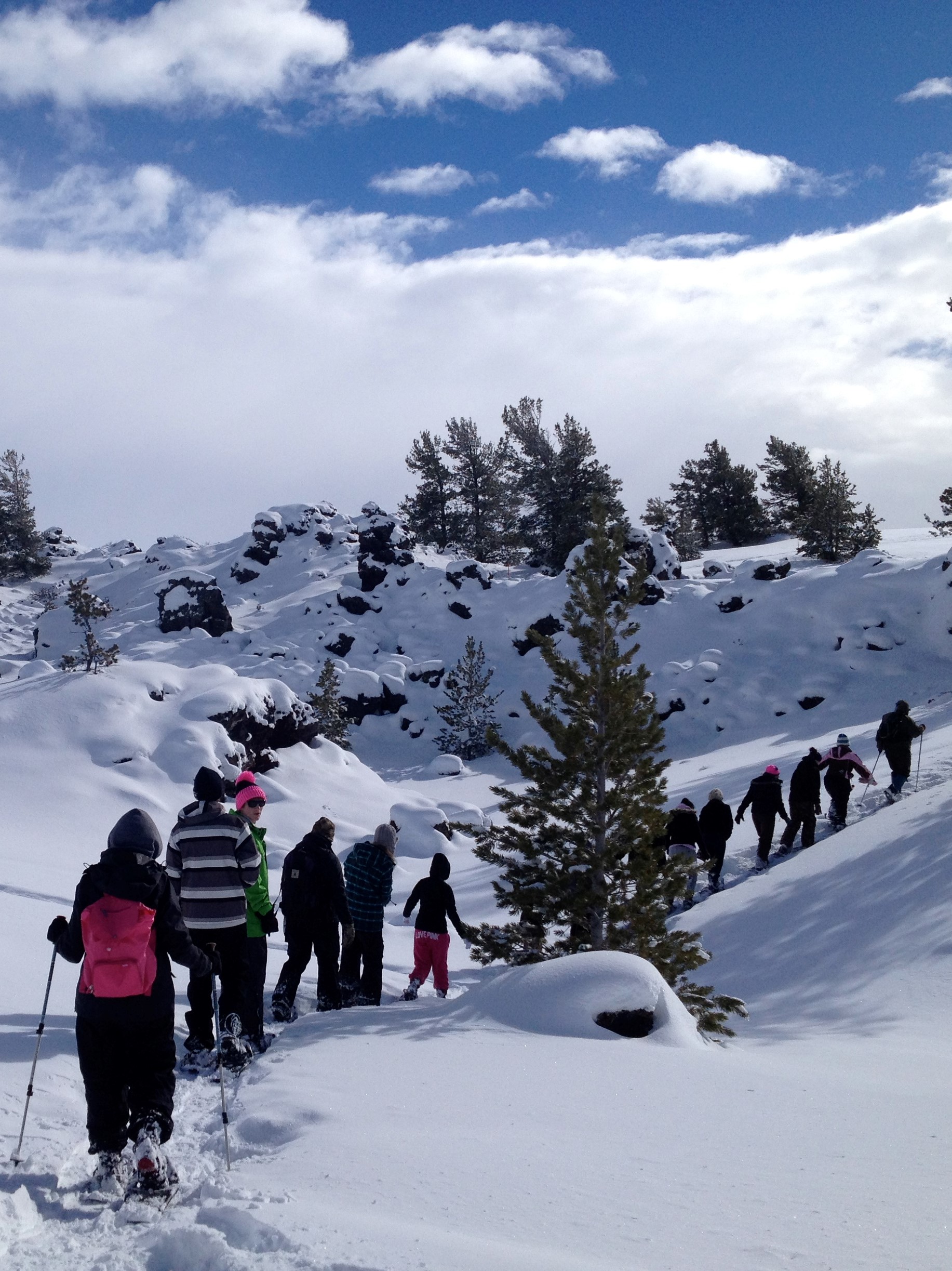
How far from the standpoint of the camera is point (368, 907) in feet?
25.7

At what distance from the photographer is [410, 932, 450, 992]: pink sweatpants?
8398mm

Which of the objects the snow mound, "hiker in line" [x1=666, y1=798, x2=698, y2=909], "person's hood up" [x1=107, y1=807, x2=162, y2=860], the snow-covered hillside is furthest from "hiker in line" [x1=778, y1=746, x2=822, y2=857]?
"person's hood up" [x1=107, y1=807, x2=162, y2=860]

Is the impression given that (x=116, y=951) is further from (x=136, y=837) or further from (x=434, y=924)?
(x=434, y=924)

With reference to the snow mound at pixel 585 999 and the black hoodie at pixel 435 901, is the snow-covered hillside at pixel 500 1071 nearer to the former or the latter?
the snow mound at pixel 585 999

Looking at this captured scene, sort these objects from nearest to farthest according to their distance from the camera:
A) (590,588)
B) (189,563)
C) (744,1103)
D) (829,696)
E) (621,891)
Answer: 1. (744,1103)
2. (621,891)
3. (590,588)
4. (829,696)
5. (189,563)

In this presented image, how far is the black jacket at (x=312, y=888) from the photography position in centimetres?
710

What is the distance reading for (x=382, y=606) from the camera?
40.4m

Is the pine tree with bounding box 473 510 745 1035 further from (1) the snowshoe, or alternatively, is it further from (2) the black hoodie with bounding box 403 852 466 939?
(1) the snowshoe

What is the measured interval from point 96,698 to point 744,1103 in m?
15.1

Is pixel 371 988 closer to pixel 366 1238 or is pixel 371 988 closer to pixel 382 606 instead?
pixel 366 1238

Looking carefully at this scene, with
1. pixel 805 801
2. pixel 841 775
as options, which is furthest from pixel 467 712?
pixel 805 801

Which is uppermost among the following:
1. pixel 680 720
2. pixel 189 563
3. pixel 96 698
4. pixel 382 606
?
pixel 189 563

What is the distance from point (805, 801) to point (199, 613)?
31.5 m

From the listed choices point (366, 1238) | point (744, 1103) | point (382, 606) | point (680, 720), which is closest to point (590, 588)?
point (744, 1103)
